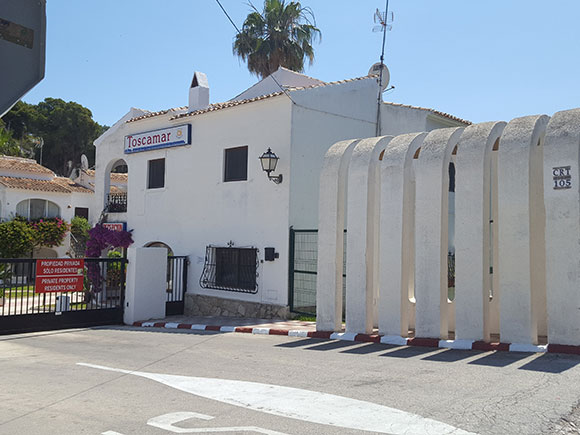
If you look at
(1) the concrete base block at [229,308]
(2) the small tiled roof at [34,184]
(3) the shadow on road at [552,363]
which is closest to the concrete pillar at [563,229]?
(3) the shadow on road at [552,363]

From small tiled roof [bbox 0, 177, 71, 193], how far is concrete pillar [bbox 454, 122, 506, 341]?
29302 mm

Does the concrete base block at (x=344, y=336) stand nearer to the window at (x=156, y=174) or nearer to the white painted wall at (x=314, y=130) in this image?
the white painted wall at (x=314, y=130)

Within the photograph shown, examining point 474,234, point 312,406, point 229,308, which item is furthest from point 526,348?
point 229,308

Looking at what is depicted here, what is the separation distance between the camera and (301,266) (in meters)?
14.3

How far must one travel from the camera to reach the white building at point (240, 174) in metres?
14.6

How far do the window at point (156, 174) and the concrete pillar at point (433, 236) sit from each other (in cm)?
1103

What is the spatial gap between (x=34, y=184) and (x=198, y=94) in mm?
19044

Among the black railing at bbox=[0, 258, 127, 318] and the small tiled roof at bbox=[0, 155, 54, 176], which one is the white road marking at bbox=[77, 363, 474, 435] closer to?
the black railing at bbox=[0, 258, 127, 318]

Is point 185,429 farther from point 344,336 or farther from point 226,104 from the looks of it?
point 226,104

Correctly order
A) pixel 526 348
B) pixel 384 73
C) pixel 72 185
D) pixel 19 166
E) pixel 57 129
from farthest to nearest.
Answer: pixel 57 129 → pixel 72 185 → pixel 19 166 → pixel 384 73 → pixel 526 348

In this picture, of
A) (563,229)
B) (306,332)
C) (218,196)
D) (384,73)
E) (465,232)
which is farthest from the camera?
(384,73)

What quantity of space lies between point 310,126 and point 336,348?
23.2ft

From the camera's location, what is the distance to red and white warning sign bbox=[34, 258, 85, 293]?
13.2m

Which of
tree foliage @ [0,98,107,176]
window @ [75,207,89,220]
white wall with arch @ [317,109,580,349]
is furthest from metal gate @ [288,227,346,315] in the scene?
tree foliage @ [0,98,107,176]
